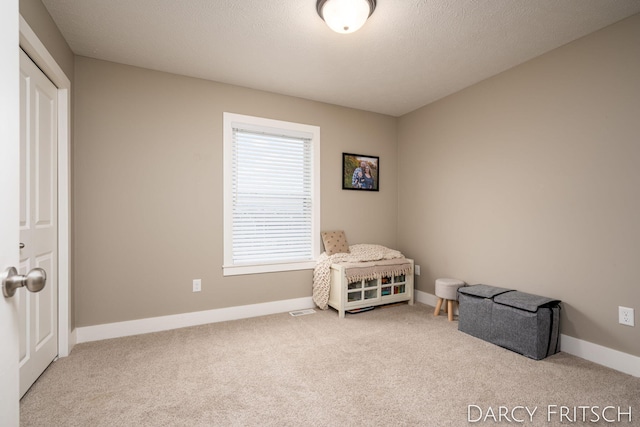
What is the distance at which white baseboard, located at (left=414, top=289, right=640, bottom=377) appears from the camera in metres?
2.13

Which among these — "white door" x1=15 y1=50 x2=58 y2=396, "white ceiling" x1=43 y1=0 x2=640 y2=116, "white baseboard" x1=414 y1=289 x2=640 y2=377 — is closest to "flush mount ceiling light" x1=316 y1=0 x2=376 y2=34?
"white ceiling" x1=43 y1=0 x2=640 y2=116

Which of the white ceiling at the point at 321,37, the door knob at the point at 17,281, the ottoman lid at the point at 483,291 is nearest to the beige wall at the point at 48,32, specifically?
the white ceiling at the point at 321,37

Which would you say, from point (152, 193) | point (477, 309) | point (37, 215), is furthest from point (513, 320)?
point (37, 215)

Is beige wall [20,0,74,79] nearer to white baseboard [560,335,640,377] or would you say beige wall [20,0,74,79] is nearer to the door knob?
the door knob

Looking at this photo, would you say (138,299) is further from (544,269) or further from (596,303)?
(596,303)

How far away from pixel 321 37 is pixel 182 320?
284 cm

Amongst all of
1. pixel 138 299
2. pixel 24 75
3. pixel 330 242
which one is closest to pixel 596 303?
pixel 330 242

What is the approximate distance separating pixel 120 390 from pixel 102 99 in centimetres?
236

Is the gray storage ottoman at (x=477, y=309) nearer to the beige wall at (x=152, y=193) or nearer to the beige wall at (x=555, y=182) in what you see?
the beige wall at (x=555, y=182)

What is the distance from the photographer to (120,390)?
194cm

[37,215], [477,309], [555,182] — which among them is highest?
[555,182]

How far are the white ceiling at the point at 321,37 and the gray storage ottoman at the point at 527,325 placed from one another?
208 cm

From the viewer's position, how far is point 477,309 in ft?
9.06

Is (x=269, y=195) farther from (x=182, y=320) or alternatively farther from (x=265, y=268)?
(x=182, y=320)
